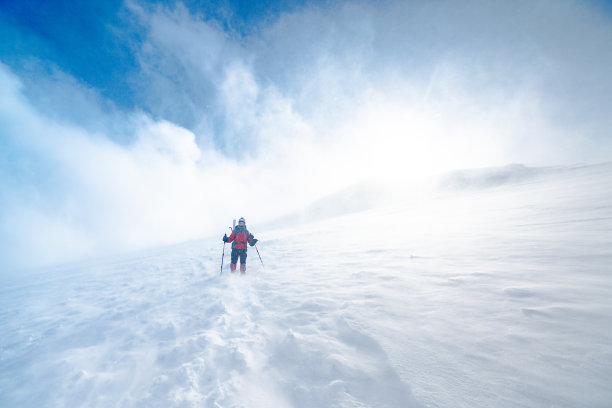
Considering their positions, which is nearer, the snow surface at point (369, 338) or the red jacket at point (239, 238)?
the snow surface at point (369, 338)

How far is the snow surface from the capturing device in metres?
2.57

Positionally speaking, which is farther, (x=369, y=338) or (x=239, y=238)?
(x=239, y=238)

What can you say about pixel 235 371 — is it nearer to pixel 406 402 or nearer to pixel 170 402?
pixel 170 402

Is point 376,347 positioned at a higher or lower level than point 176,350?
higher

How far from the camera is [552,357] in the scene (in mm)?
2533

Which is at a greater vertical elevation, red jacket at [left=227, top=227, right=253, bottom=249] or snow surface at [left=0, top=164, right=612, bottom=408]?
red jacket at [left=227, top=227, right=253, bottom=249]

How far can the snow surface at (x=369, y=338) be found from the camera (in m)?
2.57

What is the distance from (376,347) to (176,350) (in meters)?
3.88

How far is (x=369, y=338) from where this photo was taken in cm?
366

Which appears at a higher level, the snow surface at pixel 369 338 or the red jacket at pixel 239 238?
the red jacket at pixel 239 238

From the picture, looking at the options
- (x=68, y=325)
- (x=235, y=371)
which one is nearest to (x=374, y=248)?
(x=235, y=371)

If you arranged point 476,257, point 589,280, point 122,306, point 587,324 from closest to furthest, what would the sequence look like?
point 587,324 < point 589,280 < point 476,257 < point 122,306

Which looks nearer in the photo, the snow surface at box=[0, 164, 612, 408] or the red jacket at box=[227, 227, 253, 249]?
the snow surface at box=[0, 164, 612, 408]

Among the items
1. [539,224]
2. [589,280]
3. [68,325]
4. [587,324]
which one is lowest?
[68,325]
